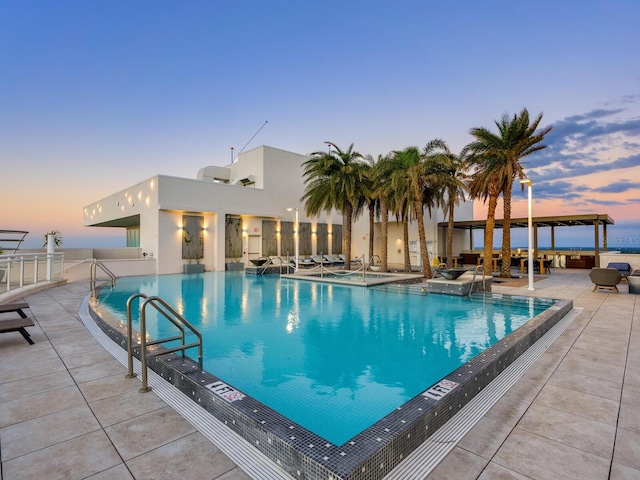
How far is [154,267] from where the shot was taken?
61.8 feet

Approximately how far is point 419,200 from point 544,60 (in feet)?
27.2

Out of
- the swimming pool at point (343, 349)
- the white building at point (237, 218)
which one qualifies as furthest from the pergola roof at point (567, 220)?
the swimming pool at point (343, 349)

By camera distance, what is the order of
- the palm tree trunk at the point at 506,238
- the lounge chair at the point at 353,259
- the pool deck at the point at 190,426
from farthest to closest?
the lounge chair at the point at 353,259
the palm tree trunk at the point at 506,238
the pool deck at the point at 190,426

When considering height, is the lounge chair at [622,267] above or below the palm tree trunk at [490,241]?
below

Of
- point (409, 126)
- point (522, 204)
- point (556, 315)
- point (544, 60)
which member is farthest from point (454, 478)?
point (522, 204)

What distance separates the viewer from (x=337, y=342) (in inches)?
237

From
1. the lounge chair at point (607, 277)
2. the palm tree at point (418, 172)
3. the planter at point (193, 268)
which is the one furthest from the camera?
the planter at point (193, 268)

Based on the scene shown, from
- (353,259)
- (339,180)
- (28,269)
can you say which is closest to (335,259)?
(353,259)

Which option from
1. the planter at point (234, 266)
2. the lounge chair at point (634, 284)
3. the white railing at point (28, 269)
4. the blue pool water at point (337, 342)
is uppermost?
the white railing at point (28, 269)

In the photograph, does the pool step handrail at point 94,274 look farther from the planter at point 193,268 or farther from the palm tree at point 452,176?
the palm tree at point 452,176

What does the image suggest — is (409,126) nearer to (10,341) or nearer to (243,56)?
(243,56)

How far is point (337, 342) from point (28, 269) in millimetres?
9970

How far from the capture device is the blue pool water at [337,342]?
387 cm

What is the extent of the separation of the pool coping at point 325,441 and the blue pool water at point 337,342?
2.78 feet
